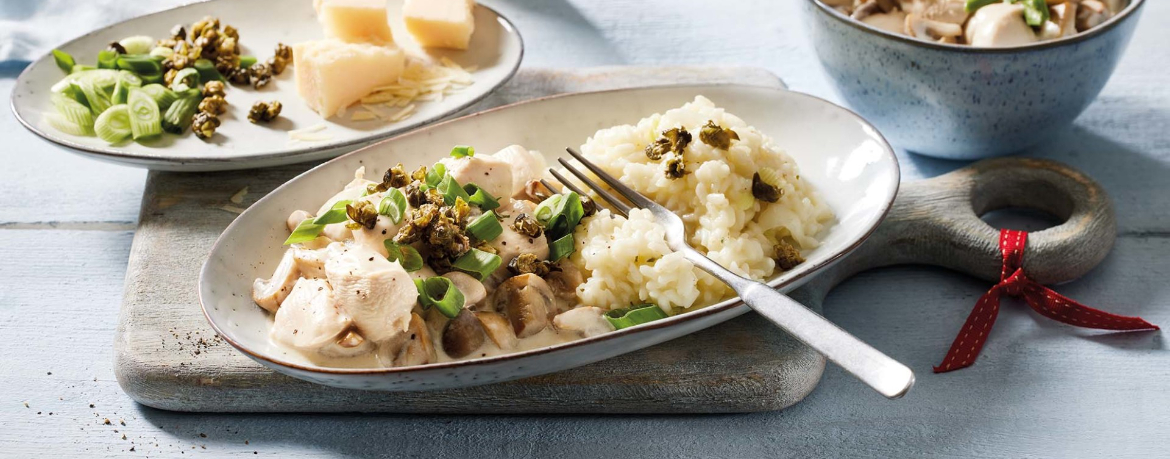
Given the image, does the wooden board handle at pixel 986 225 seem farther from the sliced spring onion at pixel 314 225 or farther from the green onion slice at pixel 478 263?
the sliced spring onion at pixel 314 225

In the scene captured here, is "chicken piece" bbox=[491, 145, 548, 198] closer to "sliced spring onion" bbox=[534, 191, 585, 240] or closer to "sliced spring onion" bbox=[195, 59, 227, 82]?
"sliced spring onion" bbox=[534, 191, 585, 240]

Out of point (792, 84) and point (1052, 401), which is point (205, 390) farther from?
point (792, 84)

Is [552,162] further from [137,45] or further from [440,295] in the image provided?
[137,45]

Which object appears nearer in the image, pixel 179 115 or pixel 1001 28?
pixel 1001 28

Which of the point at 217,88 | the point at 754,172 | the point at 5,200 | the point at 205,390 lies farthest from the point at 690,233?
the point at 5,200

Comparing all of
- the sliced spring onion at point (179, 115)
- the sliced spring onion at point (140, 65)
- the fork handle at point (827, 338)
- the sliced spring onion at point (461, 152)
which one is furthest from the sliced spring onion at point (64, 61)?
the fork handle at point (827, 338)

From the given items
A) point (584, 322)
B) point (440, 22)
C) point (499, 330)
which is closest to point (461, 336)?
point (499, 330)
